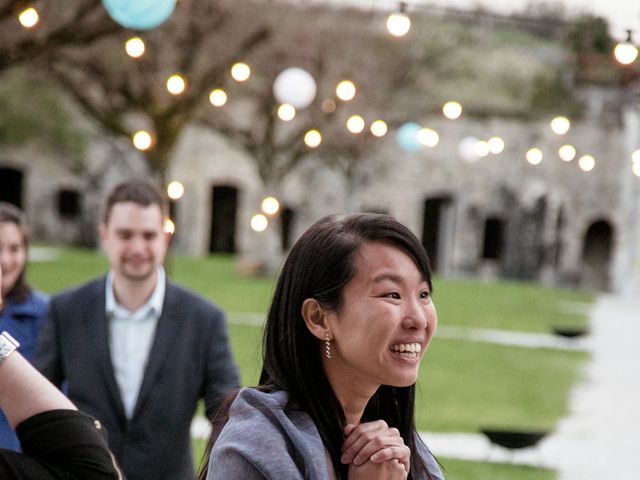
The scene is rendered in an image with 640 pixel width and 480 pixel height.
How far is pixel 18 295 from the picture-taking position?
4.94 meters

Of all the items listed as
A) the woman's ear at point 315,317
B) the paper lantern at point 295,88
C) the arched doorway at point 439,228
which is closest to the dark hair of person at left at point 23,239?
the woman's ear at point 315,317

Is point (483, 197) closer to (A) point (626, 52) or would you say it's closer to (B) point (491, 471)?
(B) point (491, 471)

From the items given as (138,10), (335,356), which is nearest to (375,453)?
(335,356)

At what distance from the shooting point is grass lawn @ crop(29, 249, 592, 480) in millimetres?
11367

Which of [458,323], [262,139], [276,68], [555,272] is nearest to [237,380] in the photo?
[458,323]

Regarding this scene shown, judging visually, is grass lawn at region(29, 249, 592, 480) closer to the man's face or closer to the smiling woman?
the smiling woman

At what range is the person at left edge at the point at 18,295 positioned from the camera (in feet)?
16.0

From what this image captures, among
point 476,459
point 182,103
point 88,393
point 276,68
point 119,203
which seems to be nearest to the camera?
point 88,393

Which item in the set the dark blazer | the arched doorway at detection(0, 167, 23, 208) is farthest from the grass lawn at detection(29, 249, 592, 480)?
the arched doorway at detection(0, 167, 23, 208)

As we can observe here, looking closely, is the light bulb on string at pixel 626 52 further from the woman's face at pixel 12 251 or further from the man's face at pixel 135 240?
the woman's face at pixel 12 251

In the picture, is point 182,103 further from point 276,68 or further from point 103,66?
point 276,68

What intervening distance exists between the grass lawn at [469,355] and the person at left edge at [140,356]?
82 centimetres

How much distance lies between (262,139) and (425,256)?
2682 centimetres

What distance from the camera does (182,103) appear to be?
18.2 meters
